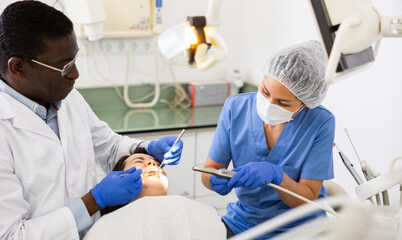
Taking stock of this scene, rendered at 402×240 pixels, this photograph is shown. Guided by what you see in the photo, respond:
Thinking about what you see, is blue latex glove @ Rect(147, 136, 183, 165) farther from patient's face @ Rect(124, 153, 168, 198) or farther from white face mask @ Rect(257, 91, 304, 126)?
white face mask @ Rect(257, 91, 304, 126)

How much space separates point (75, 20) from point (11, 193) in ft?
5.23

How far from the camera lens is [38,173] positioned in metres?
1.23

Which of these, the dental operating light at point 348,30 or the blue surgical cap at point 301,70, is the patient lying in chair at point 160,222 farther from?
the dental operating light at point 348,30

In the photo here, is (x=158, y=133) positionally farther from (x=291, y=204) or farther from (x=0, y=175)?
(x=0, y=175)

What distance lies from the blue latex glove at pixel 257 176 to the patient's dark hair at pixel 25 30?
0.81 metres

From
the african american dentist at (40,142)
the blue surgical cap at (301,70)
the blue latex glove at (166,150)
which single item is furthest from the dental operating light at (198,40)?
the blue latex glove at (166,150)

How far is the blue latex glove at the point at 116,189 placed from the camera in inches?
51.0

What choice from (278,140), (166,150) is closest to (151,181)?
(166,150)

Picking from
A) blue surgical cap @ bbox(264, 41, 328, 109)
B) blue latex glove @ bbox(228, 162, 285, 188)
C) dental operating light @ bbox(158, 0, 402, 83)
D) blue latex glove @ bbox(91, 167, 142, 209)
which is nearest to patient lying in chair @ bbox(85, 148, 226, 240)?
blue latex glove @ bbox(91, 167, 142, 209)

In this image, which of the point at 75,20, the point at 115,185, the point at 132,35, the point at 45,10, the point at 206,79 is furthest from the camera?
the point at 206,79

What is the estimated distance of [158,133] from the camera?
257cm

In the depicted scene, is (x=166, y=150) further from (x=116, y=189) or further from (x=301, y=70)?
(x=301, y=70)

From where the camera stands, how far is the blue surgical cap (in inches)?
54.7

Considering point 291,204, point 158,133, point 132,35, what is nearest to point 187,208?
point 291,204
